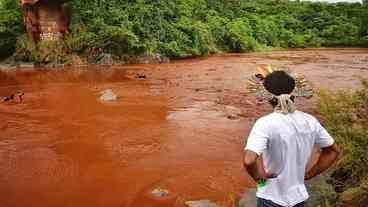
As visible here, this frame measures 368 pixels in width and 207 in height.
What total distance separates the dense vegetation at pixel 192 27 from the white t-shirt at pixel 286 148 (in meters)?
23.7

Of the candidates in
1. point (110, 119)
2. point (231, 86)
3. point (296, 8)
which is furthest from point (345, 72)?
point (296, 8)

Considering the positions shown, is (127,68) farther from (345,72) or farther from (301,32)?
(301,32)

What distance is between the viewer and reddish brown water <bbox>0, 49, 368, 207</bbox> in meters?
6.36

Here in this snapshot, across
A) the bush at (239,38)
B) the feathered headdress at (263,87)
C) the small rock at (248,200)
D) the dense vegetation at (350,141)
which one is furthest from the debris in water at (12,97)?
the bush at (239,38)

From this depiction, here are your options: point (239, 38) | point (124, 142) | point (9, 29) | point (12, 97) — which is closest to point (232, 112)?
point (124, 142)

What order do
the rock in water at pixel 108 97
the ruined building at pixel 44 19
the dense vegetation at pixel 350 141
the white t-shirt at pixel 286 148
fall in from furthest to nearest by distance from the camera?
the ruined building at pixel 44 19
the rock in water at pixel 108 97
the dense vegetation at pixel 350 141
the white t-shirt at pixel 286 148

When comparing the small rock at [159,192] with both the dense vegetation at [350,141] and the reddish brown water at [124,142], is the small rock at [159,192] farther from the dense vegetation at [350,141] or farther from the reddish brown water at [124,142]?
the dense vegetation at [350,141]

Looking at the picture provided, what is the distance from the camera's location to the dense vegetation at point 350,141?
4.84m

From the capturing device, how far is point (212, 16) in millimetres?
38344

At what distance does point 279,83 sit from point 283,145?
0.43 m

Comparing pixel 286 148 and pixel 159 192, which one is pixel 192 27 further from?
pixel 286 148

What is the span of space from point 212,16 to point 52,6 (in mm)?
16852

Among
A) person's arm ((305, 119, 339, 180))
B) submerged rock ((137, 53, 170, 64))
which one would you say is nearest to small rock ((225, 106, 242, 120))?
person's arm ((305, 119, 339, 180))

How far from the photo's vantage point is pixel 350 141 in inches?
218
